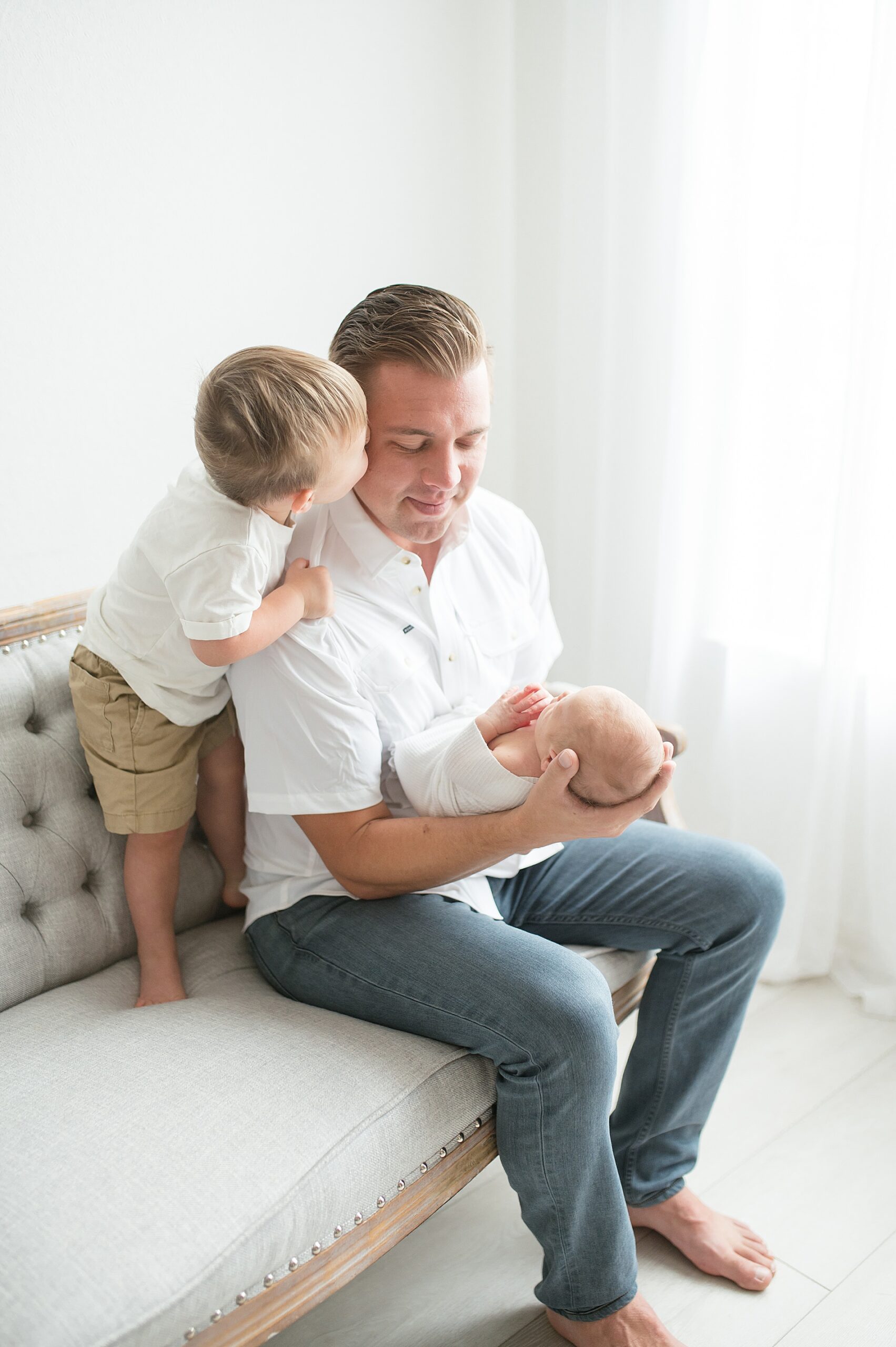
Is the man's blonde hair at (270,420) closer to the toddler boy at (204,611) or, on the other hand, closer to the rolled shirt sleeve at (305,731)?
the toddler boy at (204,611)

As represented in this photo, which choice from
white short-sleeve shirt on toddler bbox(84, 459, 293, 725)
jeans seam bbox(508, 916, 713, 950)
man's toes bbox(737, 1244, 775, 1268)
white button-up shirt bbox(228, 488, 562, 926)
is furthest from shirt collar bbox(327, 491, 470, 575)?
man's toes bbox(737, 1244, 775, 1268)

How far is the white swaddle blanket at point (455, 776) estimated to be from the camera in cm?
138

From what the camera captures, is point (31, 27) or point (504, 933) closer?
point (504, 933)

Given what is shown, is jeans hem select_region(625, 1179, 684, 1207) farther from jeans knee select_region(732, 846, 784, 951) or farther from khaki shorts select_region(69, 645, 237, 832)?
khaki shorts select_region(69, 645, 237, 832)

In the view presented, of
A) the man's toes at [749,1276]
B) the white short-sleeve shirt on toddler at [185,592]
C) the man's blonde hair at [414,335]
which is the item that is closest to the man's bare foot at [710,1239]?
the man's toes at [749,1276]

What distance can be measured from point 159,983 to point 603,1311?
28.8 inches

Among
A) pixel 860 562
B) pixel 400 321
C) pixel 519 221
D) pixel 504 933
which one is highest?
pixel 519 221

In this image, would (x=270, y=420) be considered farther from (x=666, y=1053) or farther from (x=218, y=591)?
(x=666, y=1053)

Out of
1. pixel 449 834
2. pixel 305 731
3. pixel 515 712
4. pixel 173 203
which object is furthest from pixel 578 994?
pixel 173 203

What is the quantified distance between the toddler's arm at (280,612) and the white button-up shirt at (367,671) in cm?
3

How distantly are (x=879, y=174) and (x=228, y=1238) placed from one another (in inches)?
74.5

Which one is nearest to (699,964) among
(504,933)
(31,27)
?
(504,933)

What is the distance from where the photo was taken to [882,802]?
2.14 metres

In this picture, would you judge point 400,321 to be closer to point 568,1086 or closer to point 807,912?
point 568,1086
